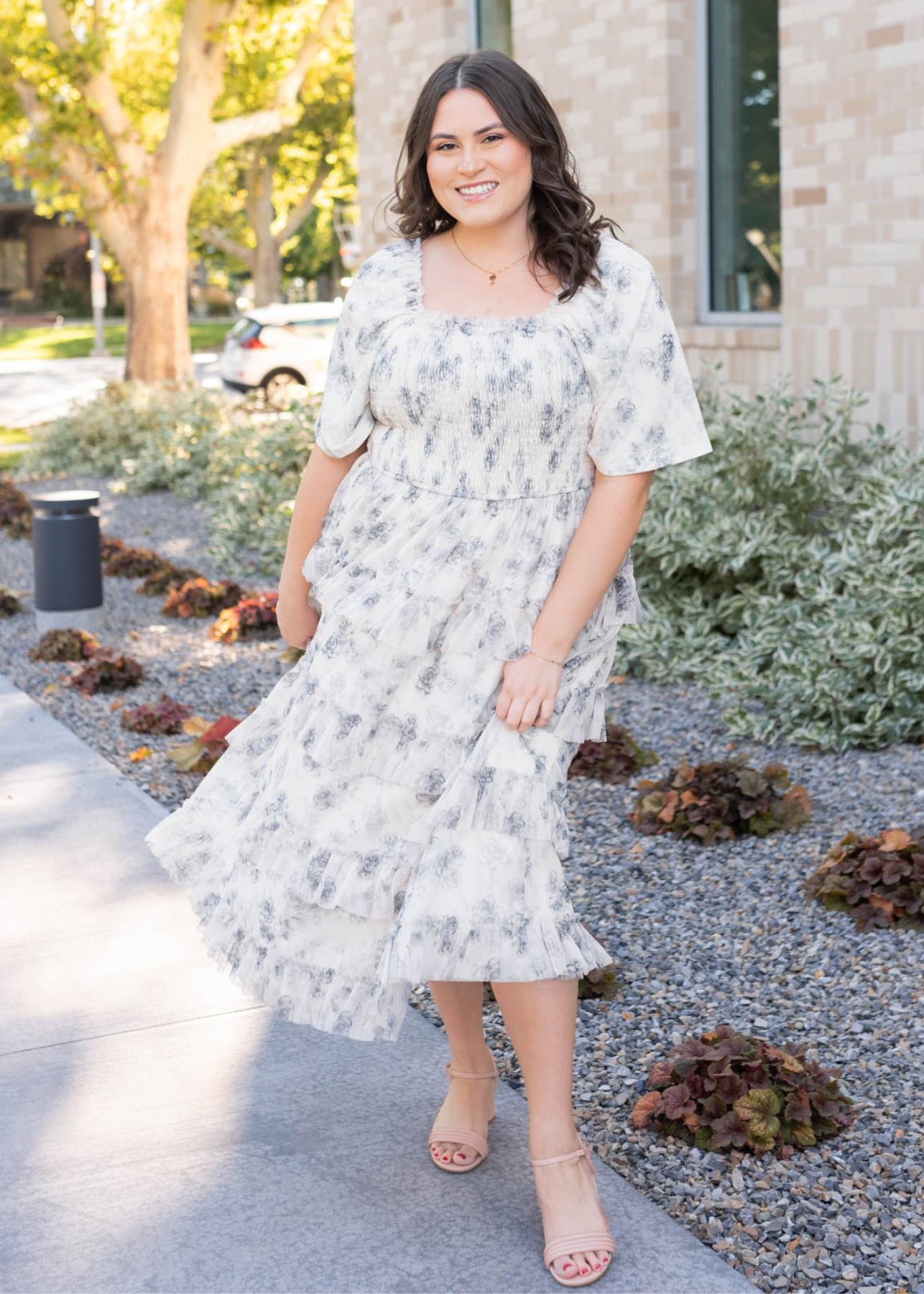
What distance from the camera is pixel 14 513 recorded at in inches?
472

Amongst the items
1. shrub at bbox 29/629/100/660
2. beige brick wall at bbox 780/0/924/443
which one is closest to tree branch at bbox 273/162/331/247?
beige brick wall at bbox 780/0/924/443

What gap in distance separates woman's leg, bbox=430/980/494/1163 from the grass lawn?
35.0 metres

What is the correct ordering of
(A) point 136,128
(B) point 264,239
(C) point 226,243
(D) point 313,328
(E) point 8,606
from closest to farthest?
1. (E) point 8,606
2. (A) point 136,128
3. (D) point 313,328
4. (B) point 264,239
5. (C) point 226,243

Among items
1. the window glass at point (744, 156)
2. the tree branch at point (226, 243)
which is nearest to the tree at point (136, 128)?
the window glass at point (744, 156)

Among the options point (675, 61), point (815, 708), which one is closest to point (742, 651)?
point (815, 708)

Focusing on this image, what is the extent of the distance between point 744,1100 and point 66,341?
136 feet

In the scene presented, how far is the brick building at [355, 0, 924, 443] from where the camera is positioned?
6715 millimetres

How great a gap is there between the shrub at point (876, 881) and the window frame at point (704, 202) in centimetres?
451

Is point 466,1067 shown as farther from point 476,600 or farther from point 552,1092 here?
point 476,600

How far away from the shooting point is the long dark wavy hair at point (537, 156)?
2477 millimetres

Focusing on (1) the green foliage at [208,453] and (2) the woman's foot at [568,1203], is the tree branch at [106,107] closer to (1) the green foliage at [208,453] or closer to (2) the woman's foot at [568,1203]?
(1) the green foliage at [208,453]

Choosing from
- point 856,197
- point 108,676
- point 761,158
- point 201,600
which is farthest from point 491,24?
point 108,676

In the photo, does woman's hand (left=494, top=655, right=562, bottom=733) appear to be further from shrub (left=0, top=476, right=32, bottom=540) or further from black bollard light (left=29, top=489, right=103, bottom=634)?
shrub (left=0, top=476, right=32, bottom=540)

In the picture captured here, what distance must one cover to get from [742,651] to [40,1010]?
11.2 ft
